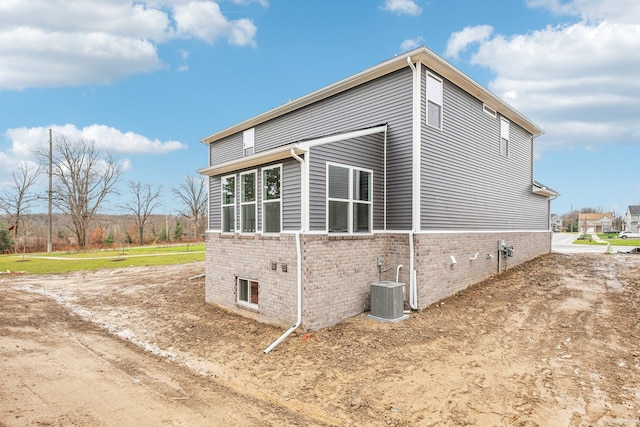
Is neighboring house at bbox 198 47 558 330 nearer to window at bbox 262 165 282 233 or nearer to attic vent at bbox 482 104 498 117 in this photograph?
window at bbox 262 165 282 233

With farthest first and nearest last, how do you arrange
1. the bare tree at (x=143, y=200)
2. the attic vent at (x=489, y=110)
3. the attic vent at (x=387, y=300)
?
the bare tree at (x=143, y=200)
the attic vent at (x=489, y=110)
the attic vent at (x=387, y=300)

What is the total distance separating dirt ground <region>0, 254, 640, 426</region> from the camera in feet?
15.2

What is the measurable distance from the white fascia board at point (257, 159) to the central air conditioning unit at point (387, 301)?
3.87m

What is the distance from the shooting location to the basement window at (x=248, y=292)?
30.4 feet

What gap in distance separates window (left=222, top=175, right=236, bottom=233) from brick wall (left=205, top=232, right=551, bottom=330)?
346mm

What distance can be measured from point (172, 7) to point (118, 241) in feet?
121

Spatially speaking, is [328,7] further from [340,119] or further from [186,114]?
[186,114]

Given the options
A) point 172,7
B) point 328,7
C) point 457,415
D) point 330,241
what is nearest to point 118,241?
point 172,7

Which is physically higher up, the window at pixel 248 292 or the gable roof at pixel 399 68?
the gable roof at pixel 399 68

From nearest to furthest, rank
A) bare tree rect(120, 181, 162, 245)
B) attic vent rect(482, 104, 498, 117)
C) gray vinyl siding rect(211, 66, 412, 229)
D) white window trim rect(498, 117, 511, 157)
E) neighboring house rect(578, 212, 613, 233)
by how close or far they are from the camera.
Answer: gray vinyl siding rect(211, 66, 412, 229) < attic vent rect(482, 104, 498, 117) < white window trim rect(498, 117, 511, 157) < bare tree rect(120, 181, 162, 245) < neighboring house rect(578, 212, 613, 233)

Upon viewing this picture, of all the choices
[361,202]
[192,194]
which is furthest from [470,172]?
[192,194]

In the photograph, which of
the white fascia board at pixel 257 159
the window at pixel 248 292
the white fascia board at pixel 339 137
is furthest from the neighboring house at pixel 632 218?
the white fascia board at pixel 257 159

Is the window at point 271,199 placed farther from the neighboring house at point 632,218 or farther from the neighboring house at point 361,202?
the neighboring house at point 632,218

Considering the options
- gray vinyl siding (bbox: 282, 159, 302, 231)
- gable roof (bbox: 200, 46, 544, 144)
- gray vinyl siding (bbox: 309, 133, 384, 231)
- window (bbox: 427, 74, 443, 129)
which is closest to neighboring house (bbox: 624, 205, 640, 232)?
gable roof (bbox: 200, 46, 544, 144)
